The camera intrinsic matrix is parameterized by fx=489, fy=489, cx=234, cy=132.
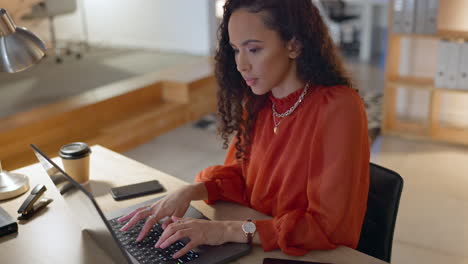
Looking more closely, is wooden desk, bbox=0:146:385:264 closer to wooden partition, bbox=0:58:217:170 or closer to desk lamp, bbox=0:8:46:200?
desk lamp, bbox=0:8:46:200

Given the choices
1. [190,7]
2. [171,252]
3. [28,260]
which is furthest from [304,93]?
[190,7]

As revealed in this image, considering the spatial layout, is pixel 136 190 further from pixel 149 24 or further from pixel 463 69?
pixel 149 24

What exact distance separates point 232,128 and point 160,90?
310 centimetres

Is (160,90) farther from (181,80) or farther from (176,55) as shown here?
(176,55)

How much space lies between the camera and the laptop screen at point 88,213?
0.99 meters

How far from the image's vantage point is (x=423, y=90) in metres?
3.95

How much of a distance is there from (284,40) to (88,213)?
2.20 ft

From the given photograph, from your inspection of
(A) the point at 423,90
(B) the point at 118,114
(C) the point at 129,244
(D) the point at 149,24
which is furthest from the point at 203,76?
(C) the point at 129,244

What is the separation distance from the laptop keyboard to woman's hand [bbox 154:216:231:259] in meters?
0.02

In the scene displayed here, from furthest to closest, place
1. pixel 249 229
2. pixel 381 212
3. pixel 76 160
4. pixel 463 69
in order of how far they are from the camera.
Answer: pixel 463 69 → pixel 76 160 → pixel 381 212 → pixel 249 229

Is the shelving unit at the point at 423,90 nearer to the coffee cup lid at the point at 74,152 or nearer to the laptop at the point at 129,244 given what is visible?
the coffee cup lid at the point at 74,152

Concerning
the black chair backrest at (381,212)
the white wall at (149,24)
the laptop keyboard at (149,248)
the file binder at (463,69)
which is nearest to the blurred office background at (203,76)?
the white wall at (149,24)

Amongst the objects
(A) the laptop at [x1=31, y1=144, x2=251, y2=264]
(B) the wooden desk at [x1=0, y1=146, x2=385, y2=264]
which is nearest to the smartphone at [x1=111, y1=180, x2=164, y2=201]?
(B) the wooden desk at [x1=0, y1=146, x2=385, y2=264]

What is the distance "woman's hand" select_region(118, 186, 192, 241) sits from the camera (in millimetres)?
1267
